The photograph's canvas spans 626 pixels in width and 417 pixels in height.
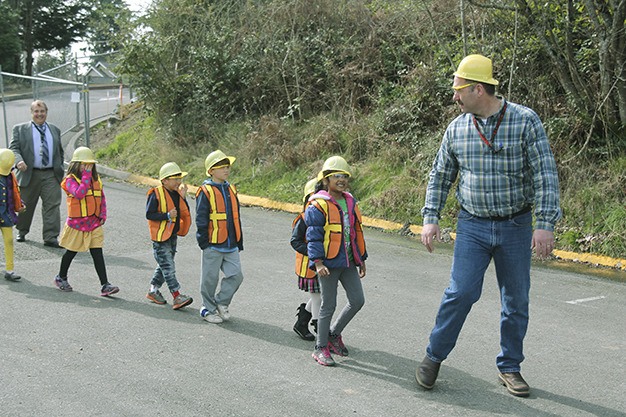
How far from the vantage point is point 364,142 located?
48.9 feet

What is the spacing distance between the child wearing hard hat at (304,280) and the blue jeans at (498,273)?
1.31 m

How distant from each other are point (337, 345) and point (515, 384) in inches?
57.9

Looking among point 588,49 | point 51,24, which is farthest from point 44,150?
point 51,24

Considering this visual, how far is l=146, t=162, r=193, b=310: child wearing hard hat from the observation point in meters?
7.60

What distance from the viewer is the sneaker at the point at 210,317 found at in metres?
7.18

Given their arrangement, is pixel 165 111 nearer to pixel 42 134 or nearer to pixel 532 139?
pixel 42 134

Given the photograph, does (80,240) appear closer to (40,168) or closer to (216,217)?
(216,217)

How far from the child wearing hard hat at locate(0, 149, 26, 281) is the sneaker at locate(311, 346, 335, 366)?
401cm

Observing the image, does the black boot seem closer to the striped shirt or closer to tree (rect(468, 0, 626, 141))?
the striped shirt

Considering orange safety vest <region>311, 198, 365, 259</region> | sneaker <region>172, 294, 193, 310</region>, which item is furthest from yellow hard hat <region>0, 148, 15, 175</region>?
orange safety vest <region>311, 198, 365, 259</region>

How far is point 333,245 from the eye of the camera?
19.8 ft

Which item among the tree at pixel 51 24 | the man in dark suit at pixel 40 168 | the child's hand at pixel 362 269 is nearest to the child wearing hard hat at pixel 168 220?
the child's hand at pixel 362 269

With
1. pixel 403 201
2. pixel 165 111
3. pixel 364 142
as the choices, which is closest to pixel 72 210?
pixel 403 201

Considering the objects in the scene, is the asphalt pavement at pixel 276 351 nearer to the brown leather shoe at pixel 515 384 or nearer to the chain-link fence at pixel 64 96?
the brown leather shoe at pixel 515 384
